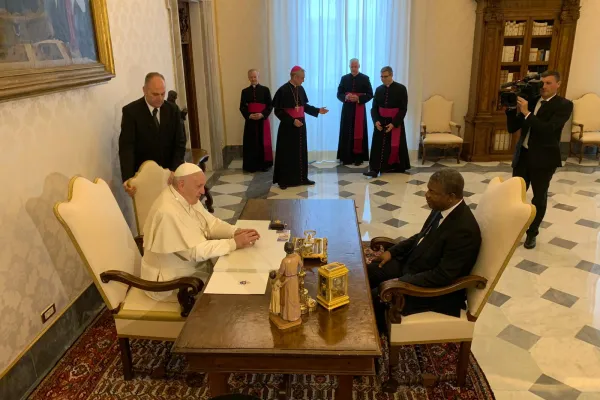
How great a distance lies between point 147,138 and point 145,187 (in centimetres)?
54

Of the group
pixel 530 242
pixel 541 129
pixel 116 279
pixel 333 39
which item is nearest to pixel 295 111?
pixel 333 39

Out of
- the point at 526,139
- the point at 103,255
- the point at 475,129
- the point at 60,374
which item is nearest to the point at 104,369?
the point at 60,374

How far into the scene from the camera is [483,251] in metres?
2.38

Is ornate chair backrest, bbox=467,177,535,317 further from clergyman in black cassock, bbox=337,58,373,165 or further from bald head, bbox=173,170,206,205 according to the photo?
clergyman in black cassock, bbox=337,58,373,165

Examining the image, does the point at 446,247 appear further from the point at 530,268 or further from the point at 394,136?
the point at 394,136

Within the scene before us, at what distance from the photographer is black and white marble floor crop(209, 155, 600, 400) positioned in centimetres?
274

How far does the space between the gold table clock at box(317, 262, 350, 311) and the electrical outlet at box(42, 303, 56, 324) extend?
1838mm

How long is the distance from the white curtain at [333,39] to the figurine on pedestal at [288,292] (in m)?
5.81

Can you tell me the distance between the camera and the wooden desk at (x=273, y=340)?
178 centimetres

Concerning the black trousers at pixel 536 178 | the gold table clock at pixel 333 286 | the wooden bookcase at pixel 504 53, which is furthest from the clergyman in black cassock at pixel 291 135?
the gold table clock at pixel 333 286

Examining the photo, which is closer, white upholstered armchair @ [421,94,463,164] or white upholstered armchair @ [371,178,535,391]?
white upholstered armchair @ [371,178,535,391]

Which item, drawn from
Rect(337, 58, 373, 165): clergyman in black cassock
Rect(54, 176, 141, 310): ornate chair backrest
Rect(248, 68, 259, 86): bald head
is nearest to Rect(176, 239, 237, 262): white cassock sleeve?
Rect(54, 176, 141, 310): ornate chair backrest

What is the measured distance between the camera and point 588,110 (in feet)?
23.7

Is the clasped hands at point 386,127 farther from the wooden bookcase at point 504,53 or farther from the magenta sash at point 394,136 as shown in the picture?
the wooden bookcase at point 504,53
